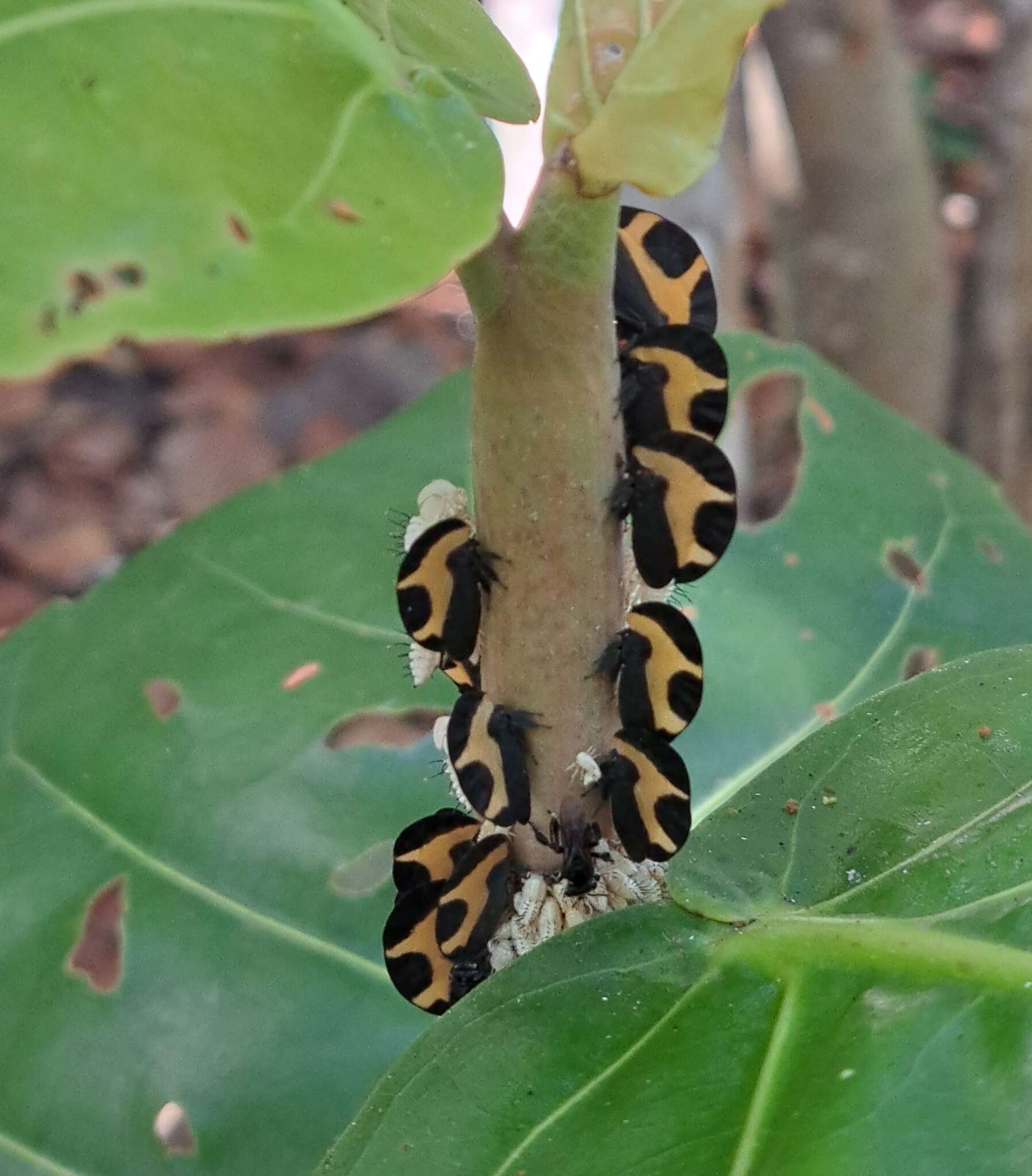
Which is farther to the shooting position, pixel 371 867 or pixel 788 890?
pixel 371 867

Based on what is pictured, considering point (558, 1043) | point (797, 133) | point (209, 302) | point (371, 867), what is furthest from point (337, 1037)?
point (797, 133)

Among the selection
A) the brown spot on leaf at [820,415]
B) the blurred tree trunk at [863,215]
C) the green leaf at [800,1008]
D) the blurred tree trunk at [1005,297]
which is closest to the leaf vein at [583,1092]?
the green leaf at [800,1008]

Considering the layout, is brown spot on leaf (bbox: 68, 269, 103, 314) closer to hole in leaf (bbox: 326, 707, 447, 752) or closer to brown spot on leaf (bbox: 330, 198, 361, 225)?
brown spot on leaf (bbox: 330, 198, 361, 225)

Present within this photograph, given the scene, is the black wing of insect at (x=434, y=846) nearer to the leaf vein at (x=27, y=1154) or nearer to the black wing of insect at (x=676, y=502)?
the black wing of insect at (x=676, y=502)

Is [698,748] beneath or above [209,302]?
beneath

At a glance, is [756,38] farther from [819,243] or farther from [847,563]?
[847,563]
